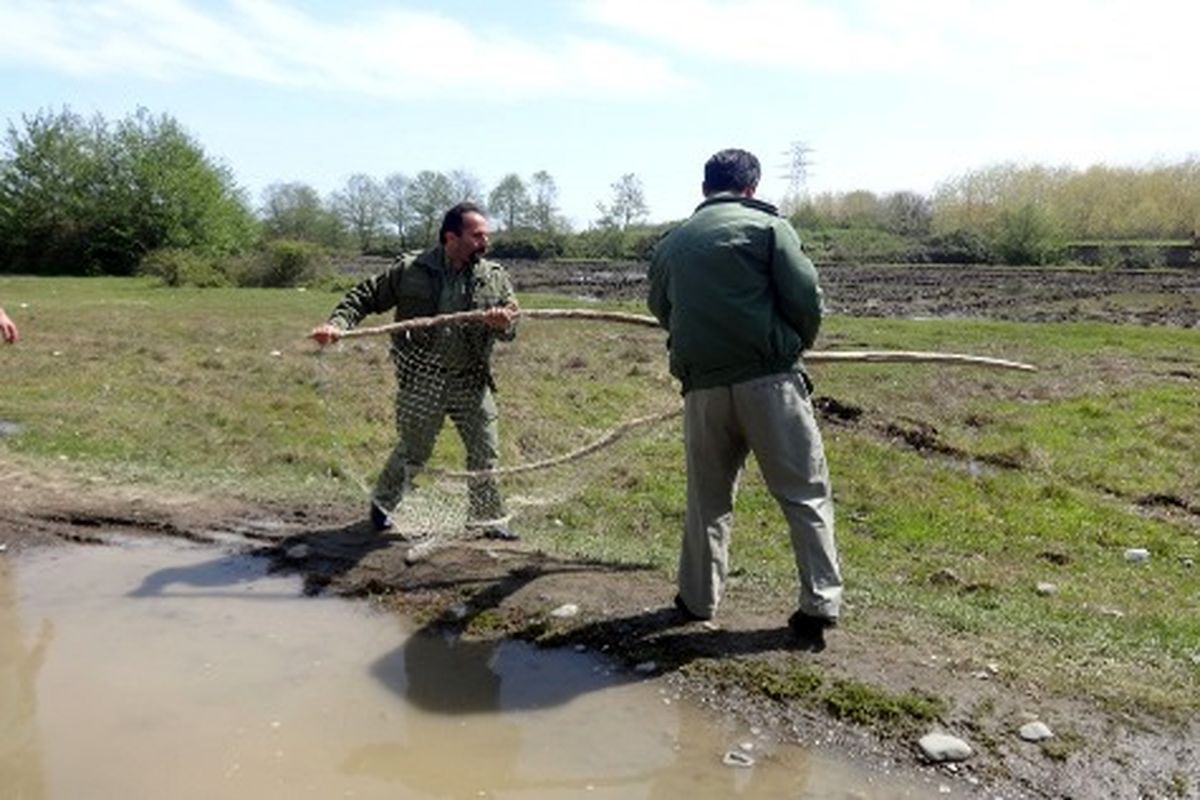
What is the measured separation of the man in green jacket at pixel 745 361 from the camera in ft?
18.6

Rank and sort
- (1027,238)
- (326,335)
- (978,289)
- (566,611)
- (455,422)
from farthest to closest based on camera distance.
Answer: (1027,238), (978,289), (455,422), (326,335), (566,611)

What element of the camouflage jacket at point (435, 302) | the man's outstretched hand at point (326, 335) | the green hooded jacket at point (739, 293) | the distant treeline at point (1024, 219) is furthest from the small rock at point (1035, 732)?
the distant treeline at point (1024, 219)

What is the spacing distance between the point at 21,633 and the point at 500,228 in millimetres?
84385

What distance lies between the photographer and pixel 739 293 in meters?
5.64

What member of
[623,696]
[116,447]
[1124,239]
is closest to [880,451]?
[623,696]

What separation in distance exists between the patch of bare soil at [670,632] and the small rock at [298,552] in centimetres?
1

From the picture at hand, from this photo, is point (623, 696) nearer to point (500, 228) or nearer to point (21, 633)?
point (21, 633)

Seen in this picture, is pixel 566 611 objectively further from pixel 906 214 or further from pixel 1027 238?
pixel 906 214

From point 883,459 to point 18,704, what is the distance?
862 cm

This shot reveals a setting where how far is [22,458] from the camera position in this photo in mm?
10812

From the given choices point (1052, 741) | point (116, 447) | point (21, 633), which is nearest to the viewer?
point (1052, 741)

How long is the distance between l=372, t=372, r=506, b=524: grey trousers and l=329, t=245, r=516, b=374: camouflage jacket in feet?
0.53

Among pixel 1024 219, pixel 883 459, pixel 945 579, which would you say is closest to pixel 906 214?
pixel 1024 219

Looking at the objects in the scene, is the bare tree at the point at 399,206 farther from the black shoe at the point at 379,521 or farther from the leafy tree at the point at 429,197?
the black shoe at the point at 379,521
